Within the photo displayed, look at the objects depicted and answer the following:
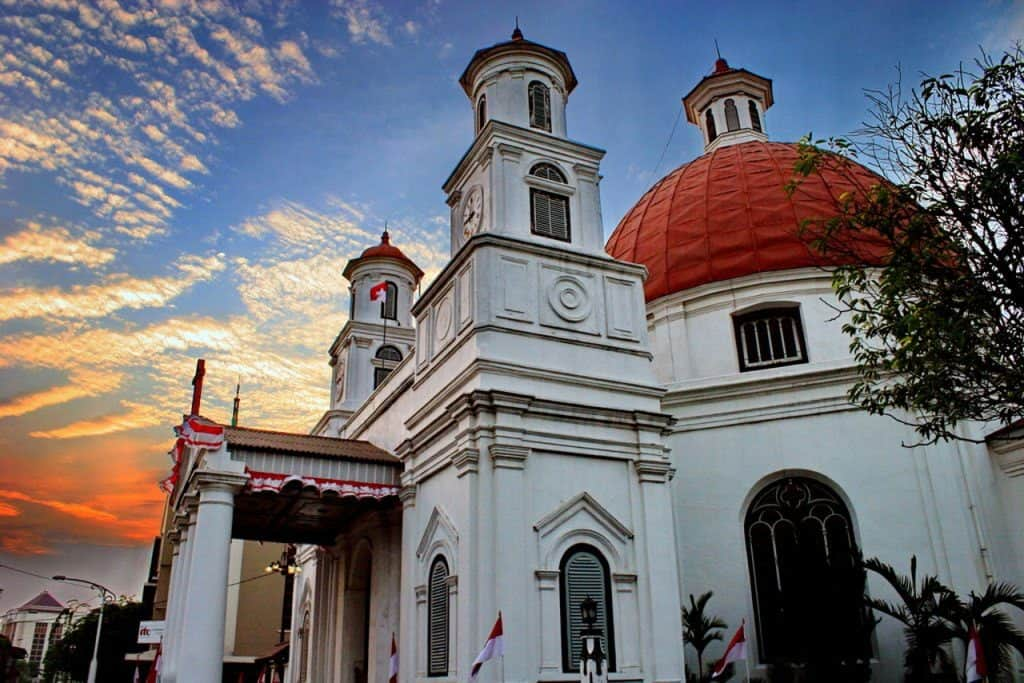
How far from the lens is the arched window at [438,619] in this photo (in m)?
14.8

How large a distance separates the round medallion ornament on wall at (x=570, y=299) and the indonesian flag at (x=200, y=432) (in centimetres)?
693

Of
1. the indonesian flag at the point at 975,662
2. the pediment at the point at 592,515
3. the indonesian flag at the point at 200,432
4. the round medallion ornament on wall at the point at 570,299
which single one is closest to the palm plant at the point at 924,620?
the indonesian flag at the point at 975,662

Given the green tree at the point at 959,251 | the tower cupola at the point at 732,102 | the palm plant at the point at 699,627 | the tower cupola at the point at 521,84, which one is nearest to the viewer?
the green tree at the point at 959,251

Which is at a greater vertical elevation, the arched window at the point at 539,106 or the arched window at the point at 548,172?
the arched window at the point at 539,106

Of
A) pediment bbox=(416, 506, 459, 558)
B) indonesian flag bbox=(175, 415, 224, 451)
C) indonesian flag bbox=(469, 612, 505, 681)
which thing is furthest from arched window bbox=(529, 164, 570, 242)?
indonesian flag bbox=(469, 612, 505, 681)

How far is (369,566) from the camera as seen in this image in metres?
22.5

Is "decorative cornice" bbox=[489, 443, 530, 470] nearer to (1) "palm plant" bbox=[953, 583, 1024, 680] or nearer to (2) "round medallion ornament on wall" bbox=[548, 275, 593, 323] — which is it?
(2) "round medallion ornament on wall" bbox=[548, 275, 593, 323]

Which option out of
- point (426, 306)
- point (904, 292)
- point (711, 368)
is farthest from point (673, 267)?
point (904, 292)

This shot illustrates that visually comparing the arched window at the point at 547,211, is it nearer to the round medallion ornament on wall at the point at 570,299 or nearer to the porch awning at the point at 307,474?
the round medallion ornament on wall at the point at 570,299

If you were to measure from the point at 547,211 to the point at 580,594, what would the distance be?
8020mm

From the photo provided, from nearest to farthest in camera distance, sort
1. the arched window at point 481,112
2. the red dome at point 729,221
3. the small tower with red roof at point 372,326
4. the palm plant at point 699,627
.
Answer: the palm plant at point 699,627
the arched window at point 481,112
the red dome at point 729,221
the small tower with red roof at point 372,326

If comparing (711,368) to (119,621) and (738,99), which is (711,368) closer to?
(738,99)

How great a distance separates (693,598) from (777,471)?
10.9 ft

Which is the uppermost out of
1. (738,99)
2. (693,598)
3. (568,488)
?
(738,99)
